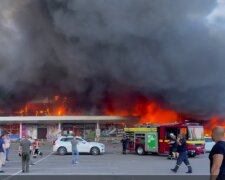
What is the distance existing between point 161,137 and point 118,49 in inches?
488

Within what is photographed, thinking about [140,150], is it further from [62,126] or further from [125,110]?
[62,126]

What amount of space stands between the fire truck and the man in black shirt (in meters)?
18.9

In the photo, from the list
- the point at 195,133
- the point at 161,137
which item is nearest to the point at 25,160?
the point at 161,137

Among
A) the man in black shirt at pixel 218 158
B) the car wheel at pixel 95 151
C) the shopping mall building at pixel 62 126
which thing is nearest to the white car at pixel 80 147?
the car wheel at pixel 95 151

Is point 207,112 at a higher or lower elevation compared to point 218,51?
lower

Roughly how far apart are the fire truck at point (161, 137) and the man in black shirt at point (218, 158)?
18.9 m

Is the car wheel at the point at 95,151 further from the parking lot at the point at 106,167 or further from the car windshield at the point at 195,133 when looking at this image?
the parking lot at the point at 106,167

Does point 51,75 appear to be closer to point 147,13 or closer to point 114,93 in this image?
point 114,93

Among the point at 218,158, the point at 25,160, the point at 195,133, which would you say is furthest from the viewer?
the point at 195,133

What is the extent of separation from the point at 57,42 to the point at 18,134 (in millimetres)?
13648

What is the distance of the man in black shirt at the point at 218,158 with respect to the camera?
19.4ft

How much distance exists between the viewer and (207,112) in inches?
1528

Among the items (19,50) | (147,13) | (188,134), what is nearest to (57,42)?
(19,50)

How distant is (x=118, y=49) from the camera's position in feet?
121
